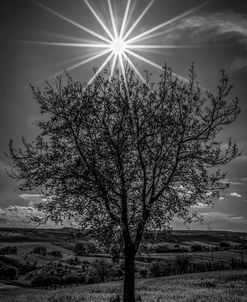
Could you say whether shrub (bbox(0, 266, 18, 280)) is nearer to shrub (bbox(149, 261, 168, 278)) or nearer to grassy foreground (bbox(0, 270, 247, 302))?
shrub (bbox(149, 261, 168, 278))

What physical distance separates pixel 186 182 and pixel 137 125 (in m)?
4.60

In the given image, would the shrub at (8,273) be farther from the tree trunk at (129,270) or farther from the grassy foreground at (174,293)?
the tree trunk at (129,270)

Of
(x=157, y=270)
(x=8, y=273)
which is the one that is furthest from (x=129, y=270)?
(x=8, y=273)

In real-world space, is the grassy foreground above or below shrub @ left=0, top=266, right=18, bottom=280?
above

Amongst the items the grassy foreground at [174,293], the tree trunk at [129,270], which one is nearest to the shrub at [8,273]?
the grassy foreground at [174,293]

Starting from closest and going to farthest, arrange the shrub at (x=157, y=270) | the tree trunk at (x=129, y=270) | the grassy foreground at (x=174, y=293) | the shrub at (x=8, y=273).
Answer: the tree trunk at (x=129, y=270) < the grassy foreground at (x=174, y=293) < the shrub at (x=157, y=270) < the shrub at (x=8, y=273)

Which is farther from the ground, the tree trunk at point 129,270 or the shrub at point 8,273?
the tree trunk at point 129,270

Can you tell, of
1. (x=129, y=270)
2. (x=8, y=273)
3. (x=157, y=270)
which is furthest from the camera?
(x=8, y=273)

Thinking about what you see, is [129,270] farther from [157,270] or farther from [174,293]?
[157,270]

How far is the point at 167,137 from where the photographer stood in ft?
65.5

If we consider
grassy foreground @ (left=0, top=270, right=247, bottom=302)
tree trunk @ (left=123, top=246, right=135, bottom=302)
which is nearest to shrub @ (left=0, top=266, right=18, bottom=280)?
grassy foreground @ (left=0, top=270, right=247, bottom=302)

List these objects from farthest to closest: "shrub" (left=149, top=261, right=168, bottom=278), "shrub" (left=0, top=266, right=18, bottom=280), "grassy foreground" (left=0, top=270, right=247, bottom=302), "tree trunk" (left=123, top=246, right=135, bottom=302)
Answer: "shrub" (left=0, top=266, right=18, bottom=280)
"shrub" (left=149, top=261, right=168, bottom=278)
"grassy foreground" (left=0, top=270, right=247, bottom=302)
"tree trunk" (left=123, top=246, right=135, bottom=302)

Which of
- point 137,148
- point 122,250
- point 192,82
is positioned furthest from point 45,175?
point 192,82

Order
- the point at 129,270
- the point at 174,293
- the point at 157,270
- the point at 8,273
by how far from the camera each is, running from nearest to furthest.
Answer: the point at 129,270 < the point at 174,293 < the point at 157,270 < the point at 8,273
